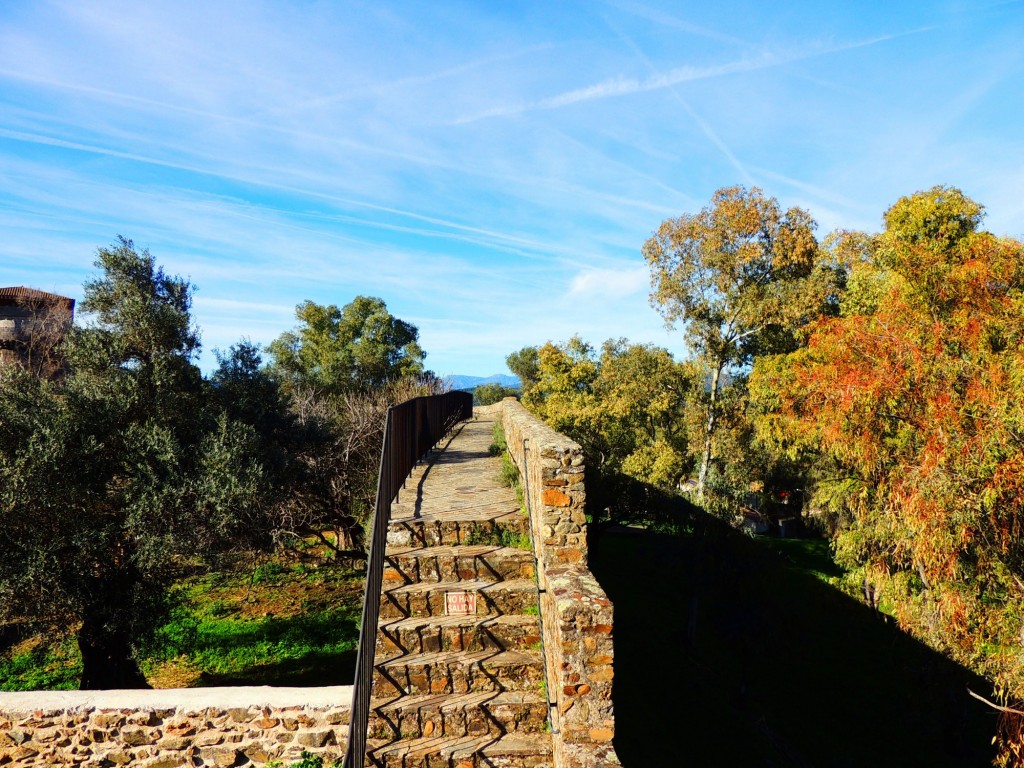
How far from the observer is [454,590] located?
591 centimetres

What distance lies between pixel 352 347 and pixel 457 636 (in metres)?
33.9

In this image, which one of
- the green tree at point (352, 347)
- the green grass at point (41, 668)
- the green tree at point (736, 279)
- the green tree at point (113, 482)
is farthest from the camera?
the green tree at point (352, 347)

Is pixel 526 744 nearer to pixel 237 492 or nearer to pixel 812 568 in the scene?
pixel 237 492

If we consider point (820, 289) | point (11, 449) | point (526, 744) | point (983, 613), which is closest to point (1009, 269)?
point (983, 613)

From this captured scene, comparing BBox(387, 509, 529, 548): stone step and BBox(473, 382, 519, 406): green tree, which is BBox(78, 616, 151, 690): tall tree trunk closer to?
BBox(387, 509, 529, 548): stone step

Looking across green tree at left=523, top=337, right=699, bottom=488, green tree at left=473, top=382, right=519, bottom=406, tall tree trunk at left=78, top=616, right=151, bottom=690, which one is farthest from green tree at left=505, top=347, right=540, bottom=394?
tall tree trunk at left=78, top=616, right=151, bottom=690

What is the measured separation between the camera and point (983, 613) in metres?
9.05

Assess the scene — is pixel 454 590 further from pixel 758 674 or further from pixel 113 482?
pixel 758 674

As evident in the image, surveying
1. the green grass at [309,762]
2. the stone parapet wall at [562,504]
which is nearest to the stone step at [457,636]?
the stone parapet wall at [562,504]

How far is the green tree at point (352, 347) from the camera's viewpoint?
37.2m

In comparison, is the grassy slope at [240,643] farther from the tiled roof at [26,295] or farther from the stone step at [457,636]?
the tiled roof at [26,295]

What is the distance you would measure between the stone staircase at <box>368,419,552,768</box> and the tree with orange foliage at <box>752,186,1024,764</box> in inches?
251

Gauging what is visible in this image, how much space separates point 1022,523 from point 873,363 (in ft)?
11.6

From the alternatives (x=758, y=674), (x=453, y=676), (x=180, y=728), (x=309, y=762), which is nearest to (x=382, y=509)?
(x=453, y=676)
